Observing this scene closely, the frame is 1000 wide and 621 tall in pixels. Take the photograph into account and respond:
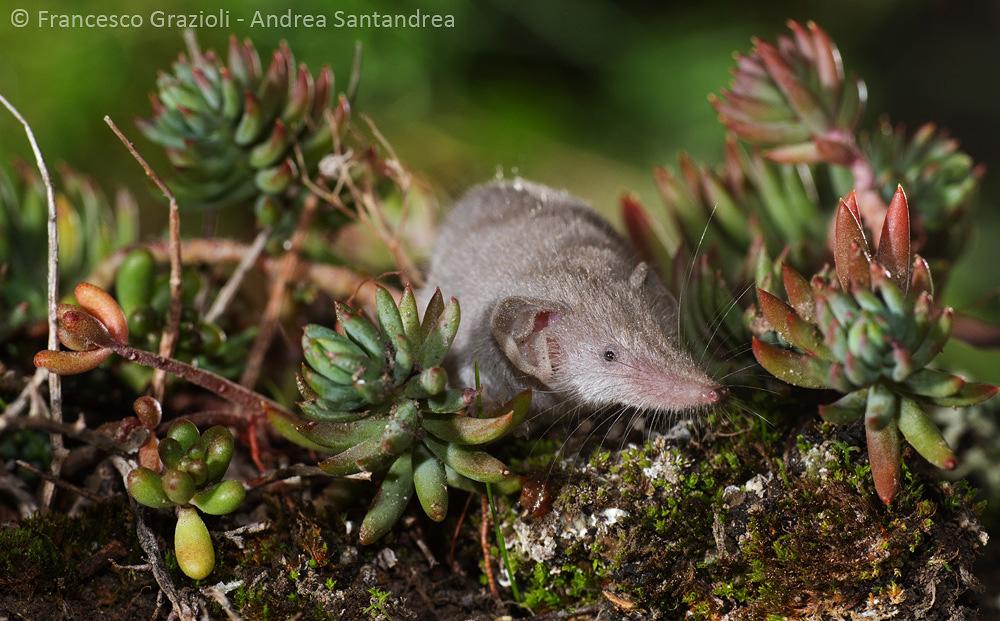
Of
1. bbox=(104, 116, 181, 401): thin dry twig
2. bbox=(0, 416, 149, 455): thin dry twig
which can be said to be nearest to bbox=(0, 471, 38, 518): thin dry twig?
bbox=(0, 416, 149, 455): thin dry twig

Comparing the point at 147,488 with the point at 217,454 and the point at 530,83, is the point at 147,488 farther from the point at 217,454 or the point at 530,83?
the point at 530,83

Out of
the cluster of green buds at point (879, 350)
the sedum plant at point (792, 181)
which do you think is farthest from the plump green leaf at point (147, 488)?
the sedum plant at point (792, 181)

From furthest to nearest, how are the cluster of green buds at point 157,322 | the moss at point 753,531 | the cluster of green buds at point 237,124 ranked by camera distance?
the cluster of green buds at point 237,124, the cluster of green buds at point 157,322, the moss at point 753,531

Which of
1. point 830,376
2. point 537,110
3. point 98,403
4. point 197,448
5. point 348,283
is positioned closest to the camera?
point 830,376

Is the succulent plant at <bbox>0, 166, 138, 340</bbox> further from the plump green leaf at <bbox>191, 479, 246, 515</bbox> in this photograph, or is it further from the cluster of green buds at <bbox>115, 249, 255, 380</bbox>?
the plump green leaf at <bbox>191, 479, 246, 515</bbox>

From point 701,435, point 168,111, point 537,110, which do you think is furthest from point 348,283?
point 537,110

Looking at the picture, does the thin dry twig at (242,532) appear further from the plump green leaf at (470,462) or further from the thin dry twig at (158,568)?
the plump green leaf at (470,462)

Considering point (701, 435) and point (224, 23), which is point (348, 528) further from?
point (224, 23)

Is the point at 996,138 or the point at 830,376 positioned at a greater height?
the point at 830,376
